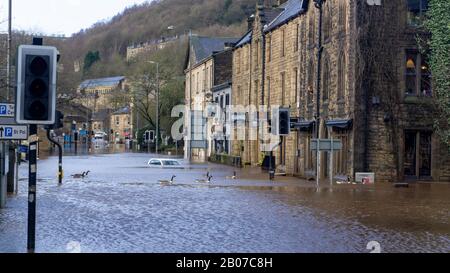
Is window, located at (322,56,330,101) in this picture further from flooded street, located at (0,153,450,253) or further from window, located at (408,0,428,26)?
flooded street, located at (0,153,450,253)

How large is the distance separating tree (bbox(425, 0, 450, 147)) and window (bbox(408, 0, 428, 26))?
163cm

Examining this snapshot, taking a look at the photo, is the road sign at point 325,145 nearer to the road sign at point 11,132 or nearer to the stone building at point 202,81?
the road sign at point 11,132

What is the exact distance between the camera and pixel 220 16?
488 ft

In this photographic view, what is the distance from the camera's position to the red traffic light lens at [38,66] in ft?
37.4

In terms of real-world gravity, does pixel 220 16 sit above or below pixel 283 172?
above

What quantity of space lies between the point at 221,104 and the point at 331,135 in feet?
103

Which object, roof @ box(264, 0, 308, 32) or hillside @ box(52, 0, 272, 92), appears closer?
roof @ box(264, 0, 308, 32)

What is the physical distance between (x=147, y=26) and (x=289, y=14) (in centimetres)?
14009

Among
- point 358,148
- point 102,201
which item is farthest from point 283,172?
point 102,201

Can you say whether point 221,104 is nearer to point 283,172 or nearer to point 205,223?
point 283,172

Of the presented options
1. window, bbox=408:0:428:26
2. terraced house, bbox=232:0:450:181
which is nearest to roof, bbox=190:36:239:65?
terraced house, bbox=232:0:450:181

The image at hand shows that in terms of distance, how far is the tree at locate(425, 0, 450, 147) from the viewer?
105 ft

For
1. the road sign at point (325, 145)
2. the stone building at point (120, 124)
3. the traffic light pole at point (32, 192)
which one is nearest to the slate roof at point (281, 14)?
the road sign at point (325, 145)

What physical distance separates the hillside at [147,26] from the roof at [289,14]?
7717cm
